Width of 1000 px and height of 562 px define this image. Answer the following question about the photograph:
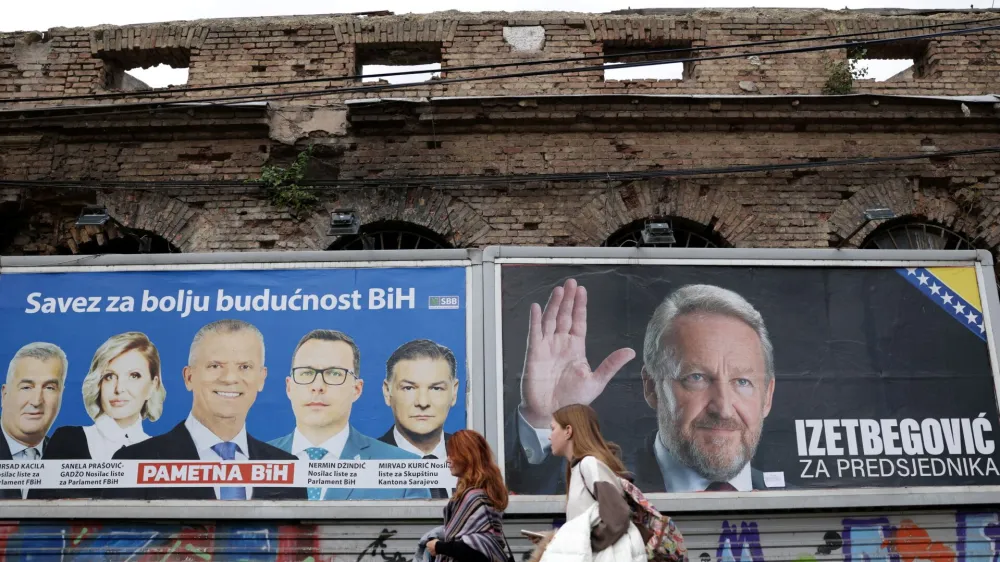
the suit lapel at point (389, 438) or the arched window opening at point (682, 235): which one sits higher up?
the arched window opening at point (682, 235)

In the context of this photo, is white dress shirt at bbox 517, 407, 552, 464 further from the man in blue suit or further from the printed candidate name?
the printed candidate name

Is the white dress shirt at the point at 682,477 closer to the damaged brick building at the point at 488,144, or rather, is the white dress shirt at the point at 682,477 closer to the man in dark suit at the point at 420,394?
the man in dark suit at the point at 420,394

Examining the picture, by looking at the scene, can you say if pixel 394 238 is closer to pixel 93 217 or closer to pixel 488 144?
pixel 488 144

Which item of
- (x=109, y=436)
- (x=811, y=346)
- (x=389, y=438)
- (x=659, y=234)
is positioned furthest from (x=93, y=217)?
(x=811, y=346)

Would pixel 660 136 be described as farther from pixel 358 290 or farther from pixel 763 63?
pixel 358 290

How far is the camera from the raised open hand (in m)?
6.57

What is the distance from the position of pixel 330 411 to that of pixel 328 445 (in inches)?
9.8

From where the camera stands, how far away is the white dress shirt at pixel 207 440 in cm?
647

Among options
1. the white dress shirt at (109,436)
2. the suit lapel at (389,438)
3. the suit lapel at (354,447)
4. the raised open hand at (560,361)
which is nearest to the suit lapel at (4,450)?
the white dress shirt at (109,436)

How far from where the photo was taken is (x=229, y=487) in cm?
638

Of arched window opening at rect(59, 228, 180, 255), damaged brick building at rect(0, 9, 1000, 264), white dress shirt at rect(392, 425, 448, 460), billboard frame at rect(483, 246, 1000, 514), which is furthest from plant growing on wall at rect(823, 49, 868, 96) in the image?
arched window opening at rect(59, 228, 180, 255)

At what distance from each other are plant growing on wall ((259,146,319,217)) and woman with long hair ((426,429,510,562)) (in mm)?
5078

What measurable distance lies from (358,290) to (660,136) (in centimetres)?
385

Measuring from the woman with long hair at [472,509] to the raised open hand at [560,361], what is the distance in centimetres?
228
